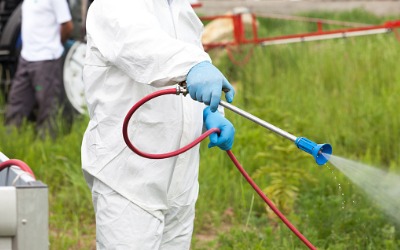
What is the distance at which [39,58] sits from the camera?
862 cm

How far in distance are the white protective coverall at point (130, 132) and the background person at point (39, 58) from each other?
470 cm

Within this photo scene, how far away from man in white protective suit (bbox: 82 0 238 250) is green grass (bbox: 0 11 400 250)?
1.53 metres

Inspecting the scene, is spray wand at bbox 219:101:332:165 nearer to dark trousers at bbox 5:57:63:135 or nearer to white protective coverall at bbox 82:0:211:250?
white protective coverall at bbox 82:0:211:250

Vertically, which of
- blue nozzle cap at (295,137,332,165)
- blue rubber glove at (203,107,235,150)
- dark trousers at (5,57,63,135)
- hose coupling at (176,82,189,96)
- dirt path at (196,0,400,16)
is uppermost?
hose coupling at (176,82,189,96)

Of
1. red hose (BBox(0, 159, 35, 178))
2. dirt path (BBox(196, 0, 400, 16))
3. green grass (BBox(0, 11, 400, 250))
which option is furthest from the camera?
dirt path (BBox(196, 0, 400, 16))

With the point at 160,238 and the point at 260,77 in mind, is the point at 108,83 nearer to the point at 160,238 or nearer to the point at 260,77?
the point at 160,238

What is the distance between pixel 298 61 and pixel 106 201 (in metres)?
5.96

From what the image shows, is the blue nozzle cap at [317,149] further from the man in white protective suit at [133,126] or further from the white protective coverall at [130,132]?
the white protective coverall at [130,132]

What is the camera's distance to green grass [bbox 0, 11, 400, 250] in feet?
18.7

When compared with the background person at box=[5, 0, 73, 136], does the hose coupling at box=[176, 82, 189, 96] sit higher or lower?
higher

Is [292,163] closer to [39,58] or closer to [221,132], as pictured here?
[221,132]

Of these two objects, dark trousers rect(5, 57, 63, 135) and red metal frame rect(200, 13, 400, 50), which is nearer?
dark trousers rect(5, 57, 63, 135)

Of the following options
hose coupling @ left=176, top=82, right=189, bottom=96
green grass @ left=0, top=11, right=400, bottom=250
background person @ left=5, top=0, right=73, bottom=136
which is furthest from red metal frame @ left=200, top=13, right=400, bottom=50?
hose coupling @ left=176, top=82, right=189, bottom=96

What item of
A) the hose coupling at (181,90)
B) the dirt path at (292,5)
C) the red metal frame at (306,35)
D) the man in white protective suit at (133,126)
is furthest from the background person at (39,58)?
the dirt path at (292,5)
